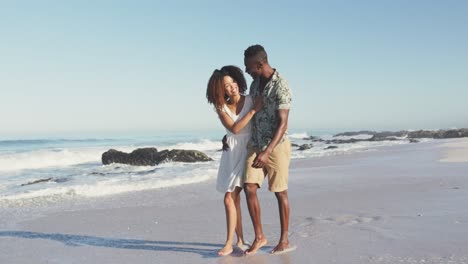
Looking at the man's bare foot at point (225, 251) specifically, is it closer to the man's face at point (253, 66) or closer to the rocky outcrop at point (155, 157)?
the man's face at point (253, 66)

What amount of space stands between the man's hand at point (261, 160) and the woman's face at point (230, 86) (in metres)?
0.63

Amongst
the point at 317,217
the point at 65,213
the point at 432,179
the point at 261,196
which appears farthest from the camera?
the point at 432,179

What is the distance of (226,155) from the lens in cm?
475

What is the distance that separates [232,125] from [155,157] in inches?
622

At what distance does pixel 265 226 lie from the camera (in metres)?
5.73

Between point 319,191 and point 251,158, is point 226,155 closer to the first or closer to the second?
point 251,158

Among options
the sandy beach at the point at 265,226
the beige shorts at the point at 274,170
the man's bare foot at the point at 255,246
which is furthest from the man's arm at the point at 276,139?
the sandy beach at the point at 265,226

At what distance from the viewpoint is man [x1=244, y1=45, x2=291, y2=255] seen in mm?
4473

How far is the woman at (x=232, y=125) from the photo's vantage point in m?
4.59

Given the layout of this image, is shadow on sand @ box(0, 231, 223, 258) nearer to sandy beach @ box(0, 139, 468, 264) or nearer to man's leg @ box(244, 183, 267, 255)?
A: sandy beach @ box(0, 139, 468, 264)

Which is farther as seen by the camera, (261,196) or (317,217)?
(261,196)

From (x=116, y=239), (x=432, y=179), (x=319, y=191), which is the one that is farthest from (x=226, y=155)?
(x=432, y=179)

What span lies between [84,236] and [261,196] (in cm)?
321

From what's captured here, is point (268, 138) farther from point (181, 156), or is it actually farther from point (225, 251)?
point (181, 156)
